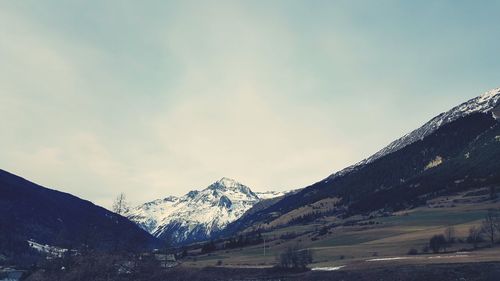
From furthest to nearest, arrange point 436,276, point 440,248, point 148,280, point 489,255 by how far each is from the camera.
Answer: point 440,248
point 148,280
point 489,255
point 436,276

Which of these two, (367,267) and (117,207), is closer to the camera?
(367,267)

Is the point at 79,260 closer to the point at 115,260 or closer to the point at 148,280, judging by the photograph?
the point at 115,260

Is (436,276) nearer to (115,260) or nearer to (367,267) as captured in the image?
(367,267)

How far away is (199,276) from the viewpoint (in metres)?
148

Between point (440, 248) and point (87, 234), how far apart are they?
3839 inches

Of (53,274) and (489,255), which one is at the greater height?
(53,274)

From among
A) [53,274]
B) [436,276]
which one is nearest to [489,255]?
[436,276]

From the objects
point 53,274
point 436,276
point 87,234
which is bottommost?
point 436,276

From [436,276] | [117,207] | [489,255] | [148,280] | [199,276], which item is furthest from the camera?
[199,276]

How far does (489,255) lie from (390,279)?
97.9ft

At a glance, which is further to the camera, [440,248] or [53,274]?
[440,248]

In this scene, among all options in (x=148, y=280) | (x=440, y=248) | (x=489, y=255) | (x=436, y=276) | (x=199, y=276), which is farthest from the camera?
(x=199, y=276)

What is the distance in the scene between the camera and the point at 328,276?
110 meters

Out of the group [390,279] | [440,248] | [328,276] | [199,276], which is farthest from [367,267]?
[199,276]
